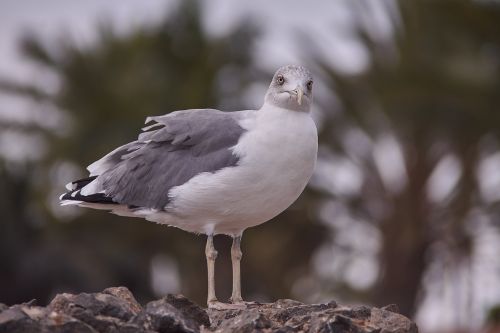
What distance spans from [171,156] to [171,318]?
2489 mm

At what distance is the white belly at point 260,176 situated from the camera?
959 centimetres

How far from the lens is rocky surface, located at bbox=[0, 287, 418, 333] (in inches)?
306

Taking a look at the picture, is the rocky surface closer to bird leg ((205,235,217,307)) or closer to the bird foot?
the bird foot

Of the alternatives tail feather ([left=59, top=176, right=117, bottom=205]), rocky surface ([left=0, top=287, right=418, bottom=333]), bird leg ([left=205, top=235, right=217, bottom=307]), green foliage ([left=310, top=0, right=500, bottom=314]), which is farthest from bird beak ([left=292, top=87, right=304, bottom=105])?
green foliage ([left=310, top=0, right=500, bottom=314])

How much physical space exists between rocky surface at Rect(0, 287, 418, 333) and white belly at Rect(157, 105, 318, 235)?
39.9 inches

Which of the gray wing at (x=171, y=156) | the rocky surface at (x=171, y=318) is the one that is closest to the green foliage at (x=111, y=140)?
the gray wing at (x=171, y=156)

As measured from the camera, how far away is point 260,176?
958cm

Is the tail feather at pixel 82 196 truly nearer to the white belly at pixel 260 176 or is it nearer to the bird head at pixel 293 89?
the white belly at pixel 260 176

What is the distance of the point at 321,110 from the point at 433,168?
2.90m

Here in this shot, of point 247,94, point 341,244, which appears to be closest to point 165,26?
point 247,94

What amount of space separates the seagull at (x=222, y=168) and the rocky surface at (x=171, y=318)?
94 centimetres

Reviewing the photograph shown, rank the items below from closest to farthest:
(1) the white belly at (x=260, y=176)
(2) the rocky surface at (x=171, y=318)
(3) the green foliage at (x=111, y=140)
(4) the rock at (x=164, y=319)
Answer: (2) the rocky surface at (x=171, y=318) < (4) the rock at (x=164, y=319) < (1) the white belly at (x=260, y=176) < (3) the green foliage at (x=111, y=140)

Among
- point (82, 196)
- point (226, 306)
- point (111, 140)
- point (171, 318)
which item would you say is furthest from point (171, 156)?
point (111, 140)

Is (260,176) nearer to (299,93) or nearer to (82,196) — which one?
(299,93)
